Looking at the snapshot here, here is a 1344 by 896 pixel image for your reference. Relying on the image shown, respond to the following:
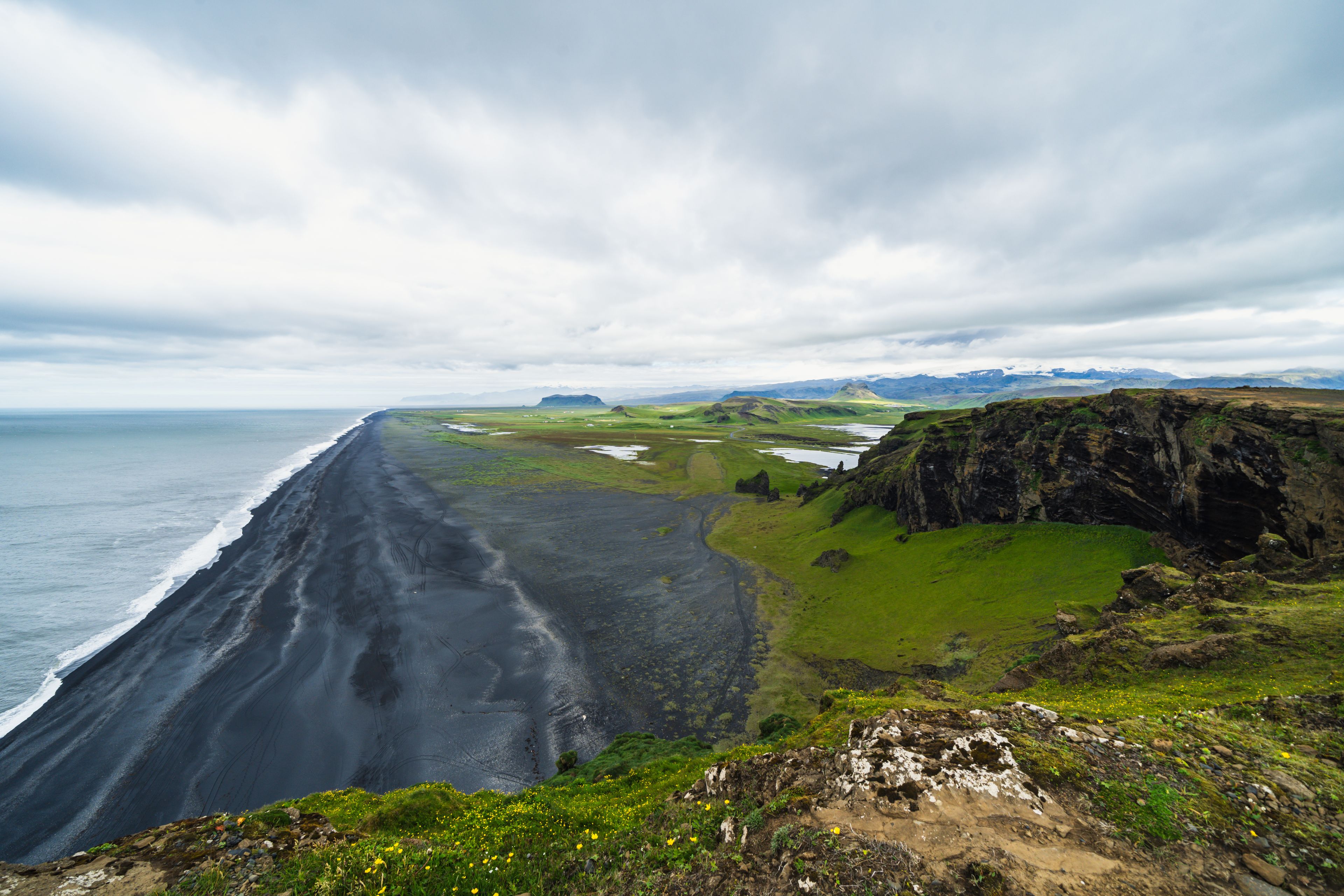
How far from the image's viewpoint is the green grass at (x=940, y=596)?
1168 inches

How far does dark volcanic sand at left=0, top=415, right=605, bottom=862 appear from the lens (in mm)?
23922

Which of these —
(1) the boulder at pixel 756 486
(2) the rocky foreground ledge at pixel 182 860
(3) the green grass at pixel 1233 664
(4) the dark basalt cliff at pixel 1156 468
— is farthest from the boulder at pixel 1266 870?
(1) the boulder at pixel 756 486

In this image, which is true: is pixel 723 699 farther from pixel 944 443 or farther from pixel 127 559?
pixel 127 559

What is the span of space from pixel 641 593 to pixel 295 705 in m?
27.3

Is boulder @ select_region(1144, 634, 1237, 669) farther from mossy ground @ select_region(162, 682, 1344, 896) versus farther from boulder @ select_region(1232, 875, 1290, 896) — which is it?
boulder @ select_region(1232, 875, 1290, 896)

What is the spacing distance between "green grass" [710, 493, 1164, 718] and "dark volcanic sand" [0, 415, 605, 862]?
16.8 m

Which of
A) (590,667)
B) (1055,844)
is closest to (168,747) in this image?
(590,667)

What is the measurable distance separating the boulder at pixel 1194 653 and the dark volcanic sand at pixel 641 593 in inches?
786

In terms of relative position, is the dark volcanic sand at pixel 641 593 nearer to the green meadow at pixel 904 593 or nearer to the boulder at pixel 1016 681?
the green meadow at pixel 904 593

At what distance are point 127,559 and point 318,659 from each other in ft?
134

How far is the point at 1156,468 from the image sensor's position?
1219 inches

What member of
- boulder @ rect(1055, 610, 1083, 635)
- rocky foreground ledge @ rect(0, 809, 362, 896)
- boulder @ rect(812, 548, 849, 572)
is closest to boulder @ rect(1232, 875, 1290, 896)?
rocky foreground ledge @ rect(0, 809, 362, 896)

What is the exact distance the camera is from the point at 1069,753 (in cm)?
1074

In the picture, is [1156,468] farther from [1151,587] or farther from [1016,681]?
[1016,681]
